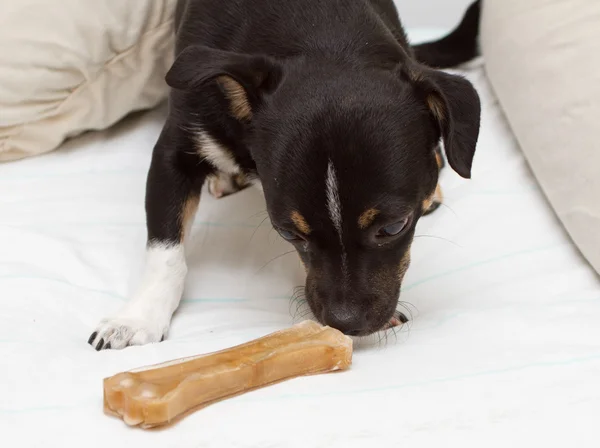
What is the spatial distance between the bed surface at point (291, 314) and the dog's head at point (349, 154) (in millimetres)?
170

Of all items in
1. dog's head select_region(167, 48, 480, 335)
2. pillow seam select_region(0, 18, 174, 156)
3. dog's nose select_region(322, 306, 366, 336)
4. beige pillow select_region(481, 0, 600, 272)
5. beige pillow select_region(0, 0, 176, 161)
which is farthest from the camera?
pillow seam select_region(0, 18, 174, 156)

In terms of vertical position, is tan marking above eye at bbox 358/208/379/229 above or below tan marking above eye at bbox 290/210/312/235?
above

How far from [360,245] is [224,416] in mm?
467

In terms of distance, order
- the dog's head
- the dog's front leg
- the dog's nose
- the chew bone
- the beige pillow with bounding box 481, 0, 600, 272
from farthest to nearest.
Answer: the beige pillow with bounding box 481, 0, 600, 272, the dog's front leg, the dog's nose, the dog's head, the chew bone

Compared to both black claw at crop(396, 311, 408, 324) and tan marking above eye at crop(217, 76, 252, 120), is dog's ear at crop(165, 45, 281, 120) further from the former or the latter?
black claw at crop(396, 311, 408, 324)

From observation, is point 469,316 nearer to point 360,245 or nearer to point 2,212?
point 360,245

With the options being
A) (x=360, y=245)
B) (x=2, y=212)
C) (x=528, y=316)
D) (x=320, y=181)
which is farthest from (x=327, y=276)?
(x=2, y=212)

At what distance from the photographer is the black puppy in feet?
5.06

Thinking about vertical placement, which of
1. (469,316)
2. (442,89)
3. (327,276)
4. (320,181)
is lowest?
(469,316)

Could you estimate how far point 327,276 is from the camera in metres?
1.67

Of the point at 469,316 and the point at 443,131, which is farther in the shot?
the point at 469,316

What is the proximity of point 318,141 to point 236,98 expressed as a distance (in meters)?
0.33

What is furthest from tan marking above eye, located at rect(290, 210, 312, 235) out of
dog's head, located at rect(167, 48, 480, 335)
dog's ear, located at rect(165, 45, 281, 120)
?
dog's ear, located at rect(165, 45, 281, 120)

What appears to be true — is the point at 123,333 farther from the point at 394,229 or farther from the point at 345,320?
the point at 394,229
